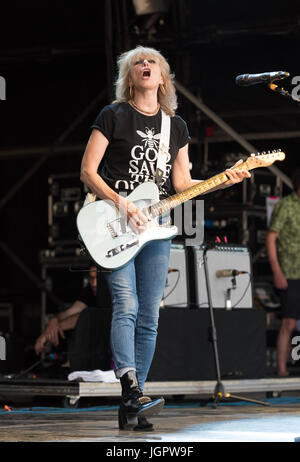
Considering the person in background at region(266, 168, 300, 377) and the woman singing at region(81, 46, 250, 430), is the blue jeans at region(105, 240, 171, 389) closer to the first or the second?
the woman singing at region(81, 46, 250, 430)

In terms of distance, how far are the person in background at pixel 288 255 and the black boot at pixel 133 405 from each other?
3674 mm

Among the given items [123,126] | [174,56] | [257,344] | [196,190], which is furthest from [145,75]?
[174,56]

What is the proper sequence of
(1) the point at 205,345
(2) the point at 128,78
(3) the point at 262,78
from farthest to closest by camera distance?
1. (1) the point at 205,345
2. (2) the point at 128,78
3. (3) the point at 262,78

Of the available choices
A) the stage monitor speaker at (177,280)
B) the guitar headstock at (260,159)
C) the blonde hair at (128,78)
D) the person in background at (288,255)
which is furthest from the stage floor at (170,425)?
the blonde hair at (128,78)

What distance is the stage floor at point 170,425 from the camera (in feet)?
11.6

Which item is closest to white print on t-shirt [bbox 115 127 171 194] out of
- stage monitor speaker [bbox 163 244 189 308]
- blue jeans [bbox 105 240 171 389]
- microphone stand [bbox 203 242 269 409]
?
blue jeans [bbox 105 240 171 389]

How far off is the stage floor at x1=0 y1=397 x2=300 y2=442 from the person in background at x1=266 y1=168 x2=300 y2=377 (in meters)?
1.50

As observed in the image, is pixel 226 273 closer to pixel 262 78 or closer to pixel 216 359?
pixel 216 359

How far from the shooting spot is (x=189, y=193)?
4371mm

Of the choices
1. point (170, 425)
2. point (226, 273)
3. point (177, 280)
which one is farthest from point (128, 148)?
point (226, 273)

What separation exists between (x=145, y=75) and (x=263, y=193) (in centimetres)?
544

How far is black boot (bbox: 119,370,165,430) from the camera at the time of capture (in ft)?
13.0

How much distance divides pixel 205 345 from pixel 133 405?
253 centimetres

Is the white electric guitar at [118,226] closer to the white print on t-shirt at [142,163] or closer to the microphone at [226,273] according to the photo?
the white print on t-shirt at [142,163]
